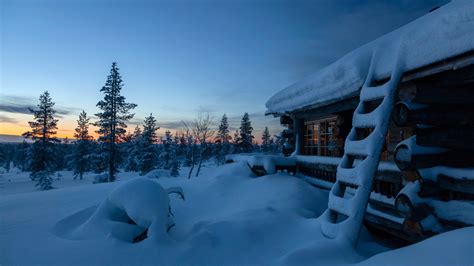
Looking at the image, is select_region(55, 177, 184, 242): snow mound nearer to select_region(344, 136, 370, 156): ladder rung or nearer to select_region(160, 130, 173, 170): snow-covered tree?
select_region(344, 136, 370, 156): ladder rung

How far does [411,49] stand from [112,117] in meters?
29.8

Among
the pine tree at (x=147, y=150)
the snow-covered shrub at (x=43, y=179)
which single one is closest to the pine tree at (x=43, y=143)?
the snow-covered shrub at (x=43, y=179)

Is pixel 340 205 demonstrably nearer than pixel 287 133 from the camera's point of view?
Yes

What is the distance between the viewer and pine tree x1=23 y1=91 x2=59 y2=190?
102 feet

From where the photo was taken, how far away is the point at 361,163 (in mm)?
4609

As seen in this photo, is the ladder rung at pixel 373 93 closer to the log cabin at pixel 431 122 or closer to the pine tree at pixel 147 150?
the log cabin at pixel 431 122

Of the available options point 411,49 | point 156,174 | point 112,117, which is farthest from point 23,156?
point 411,49

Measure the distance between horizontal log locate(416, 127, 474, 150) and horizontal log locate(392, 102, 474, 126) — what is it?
123 millimetres

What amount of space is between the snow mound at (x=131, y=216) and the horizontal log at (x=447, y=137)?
4.64 m

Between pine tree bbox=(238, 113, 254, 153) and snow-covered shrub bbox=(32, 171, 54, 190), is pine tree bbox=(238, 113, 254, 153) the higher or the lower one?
the higher one

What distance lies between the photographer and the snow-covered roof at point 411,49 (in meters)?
3.77

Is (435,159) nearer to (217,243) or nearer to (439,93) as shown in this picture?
(439,93)

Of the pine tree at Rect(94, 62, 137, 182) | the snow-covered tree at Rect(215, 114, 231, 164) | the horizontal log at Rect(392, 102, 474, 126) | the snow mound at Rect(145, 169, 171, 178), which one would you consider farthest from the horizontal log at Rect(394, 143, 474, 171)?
the snow-covered tree at Rect(215, 114, 231, 164)

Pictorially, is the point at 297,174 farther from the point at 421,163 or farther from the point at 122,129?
the point at 122,129
